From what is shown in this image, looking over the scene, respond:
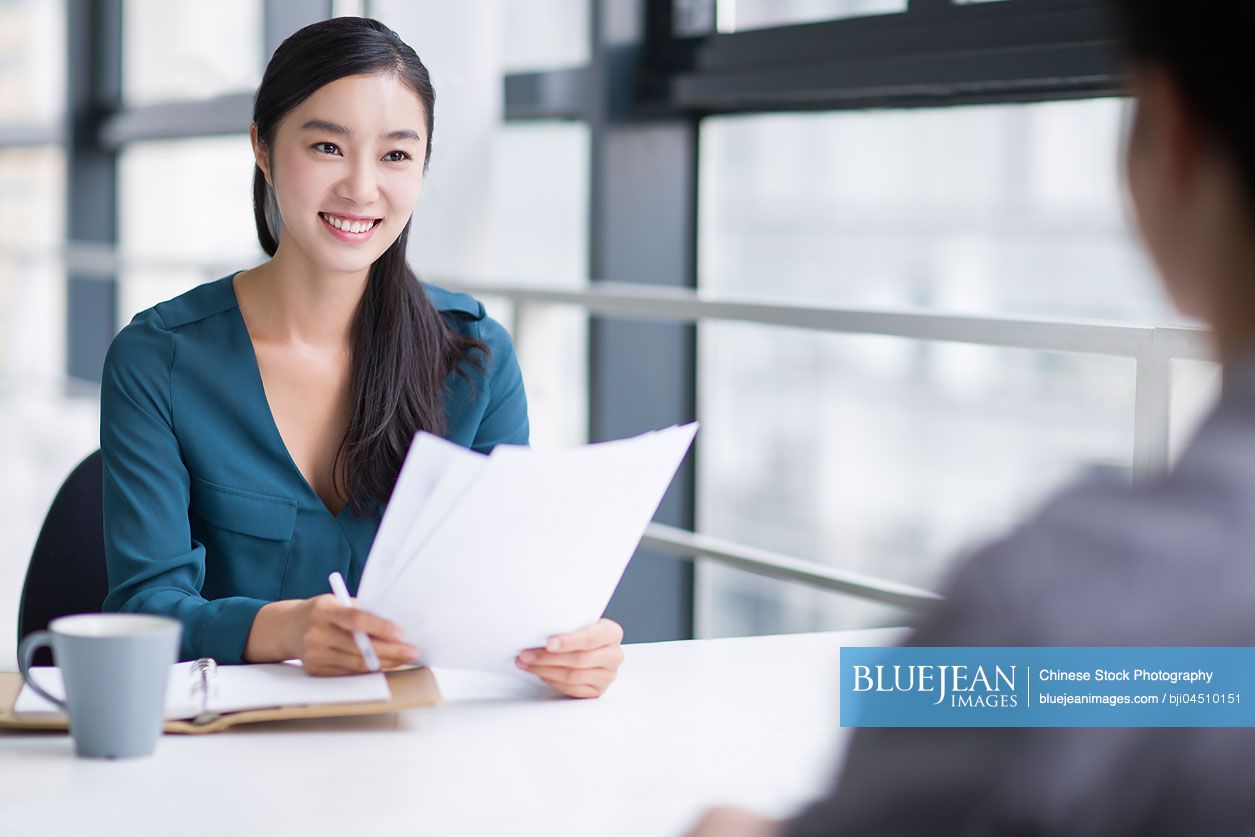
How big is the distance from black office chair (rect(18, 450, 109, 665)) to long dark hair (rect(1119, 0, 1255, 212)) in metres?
1.03

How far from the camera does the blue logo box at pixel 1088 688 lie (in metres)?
0.38

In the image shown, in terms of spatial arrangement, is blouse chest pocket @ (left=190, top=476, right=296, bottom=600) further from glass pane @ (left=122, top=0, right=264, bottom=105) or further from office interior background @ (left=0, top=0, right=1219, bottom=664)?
glass pane @ (left=122, top=0, right=264, bottom=105)

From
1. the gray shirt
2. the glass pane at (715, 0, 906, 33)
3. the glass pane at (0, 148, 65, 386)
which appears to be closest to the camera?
the gray shirt

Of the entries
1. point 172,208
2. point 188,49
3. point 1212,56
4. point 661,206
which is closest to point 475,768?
point 1212,56

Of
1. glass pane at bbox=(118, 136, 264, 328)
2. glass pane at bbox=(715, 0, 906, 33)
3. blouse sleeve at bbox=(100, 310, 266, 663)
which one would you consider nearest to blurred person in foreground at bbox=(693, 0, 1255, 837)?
blouse sleeve at bbox=(100, 310, 266, 663)

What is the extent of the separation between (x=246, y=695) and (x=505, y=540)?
0.64 ft

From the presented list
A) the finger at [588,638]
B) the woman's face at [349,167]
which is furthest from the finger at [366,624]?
the woman's face at [349,167]

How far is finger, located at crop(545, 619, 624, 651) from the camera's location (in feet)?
3.07

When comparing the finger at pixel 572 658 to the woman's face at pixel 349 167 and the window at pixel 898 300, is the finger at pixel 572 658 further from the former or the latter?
the window at pixel 898 300

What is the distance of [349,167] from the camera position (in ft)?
4.22

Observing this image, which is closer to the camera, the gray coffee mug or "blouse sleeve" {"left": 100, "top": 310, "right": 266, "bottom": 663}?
the gray coffee mug

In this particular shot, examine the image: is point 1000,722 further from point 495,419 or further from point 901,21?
point 901,21

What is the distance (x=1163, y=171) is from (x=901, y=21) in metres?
1.83

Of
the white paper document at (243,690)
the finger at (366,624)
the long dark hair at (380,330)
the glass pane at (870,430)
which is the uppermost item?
the long dark hair at (380,330)
